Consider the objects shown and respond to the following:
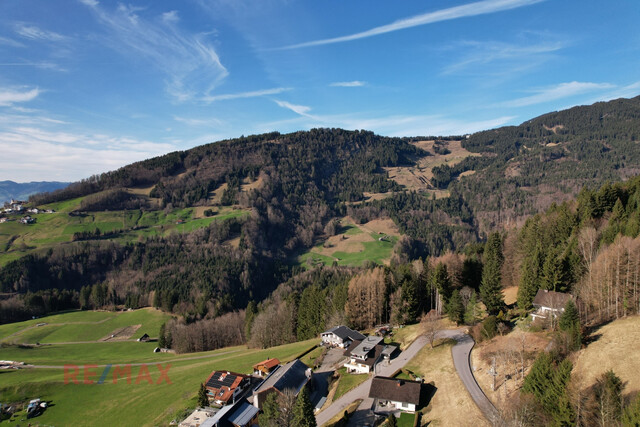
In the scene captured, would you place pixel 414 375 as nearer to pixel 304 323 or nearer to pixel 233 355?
pixel 304 323

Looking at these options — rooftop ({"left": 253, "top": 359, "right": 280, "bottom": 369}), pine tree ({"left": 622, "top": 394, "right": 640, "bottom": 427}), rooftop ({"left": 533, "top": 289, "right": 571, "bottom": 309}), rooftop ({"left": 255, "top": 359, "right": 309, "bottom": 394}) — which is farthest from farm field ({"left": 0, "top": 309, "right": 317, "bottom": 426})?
pine tree ({"left": 622, "top": 394, "right": 640, "bottom": 427})

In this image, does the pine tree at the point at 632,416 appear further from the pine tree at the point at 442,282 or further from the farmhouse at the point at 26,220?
the farmhouse at the point at 26,220

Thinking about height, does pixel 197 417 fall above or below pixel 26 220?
below

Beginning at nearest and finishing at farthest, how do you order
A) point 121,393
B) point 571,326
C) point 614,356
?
point 614,356 → point 571,326 → point 121,393

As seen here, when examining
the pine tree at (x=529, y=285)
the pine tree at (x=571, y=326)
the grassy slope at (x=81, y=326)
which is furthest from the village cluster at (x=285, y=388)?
the grassy slope at (x=81, y=326)

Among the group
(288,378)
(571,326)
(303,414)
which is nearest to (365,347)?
(288,378)

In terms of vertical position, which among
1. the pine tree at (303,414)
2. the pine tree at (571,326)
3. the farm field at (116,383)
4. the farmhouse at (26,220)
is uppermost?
the farmhouse at (26,220)

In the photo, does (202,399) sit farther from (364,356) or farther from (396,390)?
(396,390)

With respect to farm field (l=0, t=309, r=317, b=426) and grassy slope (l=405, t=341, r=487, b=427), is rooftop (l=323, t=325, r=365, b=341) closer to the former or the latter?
farm field (l=0, t=309, r=317, b=426)
